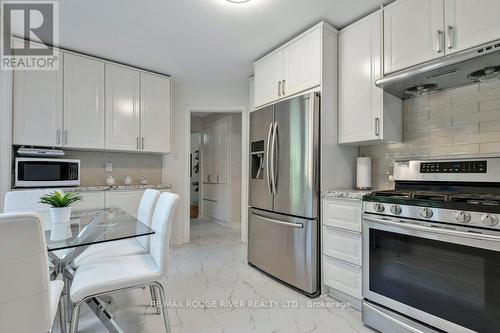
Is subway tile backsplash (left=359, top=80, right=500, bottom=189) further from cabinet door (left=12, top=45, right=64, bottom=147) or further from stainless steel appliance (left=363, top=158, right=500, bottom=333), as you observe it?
cabinet door (left=12, top=45, right=64, bottom=147)

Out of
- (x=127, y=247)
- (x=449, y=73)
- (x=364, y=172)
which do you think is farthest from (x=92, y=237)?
(x=449, y=73)

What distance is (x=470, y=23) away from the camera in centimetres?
166

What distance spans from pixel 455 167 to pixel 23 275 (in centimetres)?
250

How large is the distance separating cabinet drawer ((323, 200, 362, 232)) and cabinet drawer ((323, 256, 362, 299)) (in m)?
0.32

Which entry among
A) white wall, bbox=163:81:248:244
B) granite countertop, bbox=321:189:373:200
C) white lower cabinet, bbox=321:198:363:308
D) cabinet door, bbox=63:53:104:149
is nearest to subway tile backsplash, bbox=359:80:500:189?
granite countertop, bbox=321:189:373:200

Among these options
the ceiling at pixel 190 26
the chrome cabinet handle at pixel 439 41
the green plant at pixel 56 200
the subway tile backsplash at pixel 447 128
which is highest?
the ceiling at pixel 190 26

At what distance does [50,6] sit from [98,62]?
3.07ft

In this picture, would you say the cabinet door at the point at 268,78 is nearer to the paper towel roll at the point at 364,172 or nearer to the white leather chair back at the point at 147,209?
the paper towel roll at the point at 364,172

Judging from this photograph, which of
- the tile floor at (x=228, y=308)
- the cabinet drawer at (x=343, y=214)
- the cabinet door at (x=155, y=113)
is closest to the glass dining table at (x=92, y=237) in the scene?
the tile floor at (x=228, y=308)

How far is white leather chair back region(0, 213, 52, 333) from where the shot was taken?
92 cm

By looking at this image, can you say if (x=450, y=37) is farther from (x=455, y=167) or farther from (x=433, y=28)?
(x=455, y=167)

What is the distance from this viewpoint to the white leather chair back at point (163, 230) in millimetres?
1623

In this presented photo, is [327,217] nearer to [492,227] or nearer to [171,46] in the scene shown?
[492,227]

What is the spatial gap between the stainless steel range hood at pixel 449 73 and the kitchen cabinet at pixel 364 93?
0.48 feet
